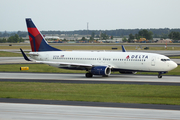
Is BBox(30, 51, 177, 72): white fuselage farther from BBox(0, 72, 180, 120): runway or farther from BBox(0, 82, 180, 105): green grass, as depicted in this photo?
BBox(0, 72, 180, 120): runway

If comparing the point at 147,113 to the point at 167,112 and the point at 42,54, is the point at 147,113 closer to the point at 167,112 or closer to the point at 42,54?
the point at 167,112

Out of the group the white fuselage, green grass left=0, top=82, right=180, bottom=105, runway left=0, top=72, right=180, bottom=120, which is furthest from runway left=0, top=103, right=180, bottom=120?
the white fuselage

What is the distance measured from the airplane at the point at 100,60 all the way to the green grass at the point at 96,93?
9063 millimetres

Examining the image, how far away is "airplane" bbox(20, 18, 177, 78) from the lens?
139 ft

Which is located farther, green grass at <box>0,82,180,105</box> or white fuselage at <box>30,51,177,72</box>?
white fuselage at <box>30,51,177,72</box>

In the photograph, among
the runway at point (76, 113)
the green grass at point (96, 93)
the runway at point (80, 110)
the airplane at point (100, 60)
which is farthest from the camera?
the airplane at point (100, 60)

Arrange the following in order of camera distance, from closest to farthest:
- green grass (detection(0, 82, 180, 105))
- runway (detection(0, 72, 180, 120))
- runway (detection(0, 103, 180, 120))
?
runway (detection(0, 103, 180, 120)), runway (detection(0, 72, 180, 120)), green grass (detection(0, 82, 180, 105))

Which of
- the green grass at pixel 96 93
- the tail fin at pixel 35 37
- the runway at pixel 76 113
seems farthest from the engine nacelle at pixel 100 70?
the runway at pixel 76 113

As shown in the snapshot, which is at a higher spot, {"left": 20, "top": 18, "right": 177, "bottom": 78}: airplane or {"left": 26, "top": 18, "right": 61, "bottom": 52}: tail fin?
{"left": 26, "top": 18, "right": 61, "bottom": 52}: tail fin

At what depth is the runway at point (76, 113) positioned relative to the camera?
18.9 meters

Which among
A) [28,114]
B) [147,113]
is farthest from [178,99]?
[28,114]

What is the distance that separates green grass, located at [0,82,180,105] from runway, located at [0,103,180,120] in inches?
144

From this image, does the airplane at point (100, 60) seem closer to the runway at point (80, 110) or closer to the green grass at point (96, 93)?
the green grass at point (96, 93)

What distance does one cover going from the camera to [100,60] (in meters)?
45.5
